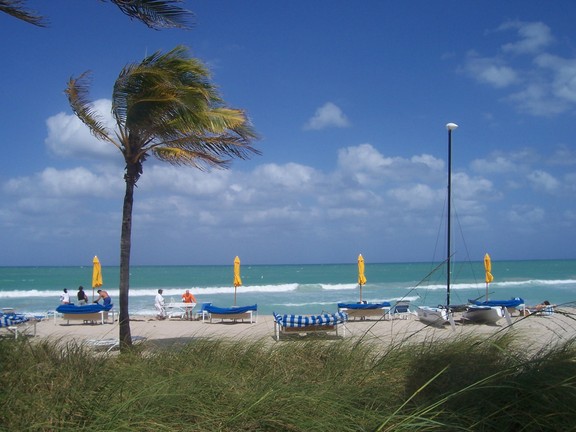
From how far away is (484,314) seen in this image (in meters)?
14.4

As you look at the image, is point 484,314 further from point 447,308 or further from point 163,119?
point 163,119

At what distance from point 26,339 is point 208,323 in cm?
1151

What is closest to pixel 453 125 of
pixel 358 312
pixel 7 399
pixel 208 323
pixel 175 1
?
pixel 358 312

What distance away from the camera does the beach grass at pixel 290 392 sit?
10.5 feet

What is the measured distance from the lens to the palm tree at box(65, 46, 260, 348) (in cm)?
876

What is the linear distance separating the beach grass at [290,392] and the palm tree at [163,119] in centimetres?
411

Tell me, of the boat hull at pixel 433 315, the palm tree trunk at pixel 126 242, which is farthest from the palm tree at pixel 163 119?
the boat hull at pixel 433 315

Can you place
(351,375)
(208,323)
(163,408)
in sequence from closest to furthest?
1. (163,408)
2. (351,375)
3. (208,323)

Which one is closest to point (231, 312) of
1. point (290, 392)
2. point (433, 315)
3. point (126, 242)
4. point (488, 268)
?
point (433, 315)

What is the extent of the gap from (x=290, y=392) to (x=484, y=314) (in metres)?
11.9

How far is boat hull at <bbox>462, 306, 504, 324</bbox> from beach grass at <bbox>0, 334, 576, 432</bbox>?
9528 millimetres

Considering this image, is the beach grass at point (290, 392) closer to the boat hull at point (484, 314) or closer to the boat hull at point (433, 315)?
the boat hull at point (433, 315)

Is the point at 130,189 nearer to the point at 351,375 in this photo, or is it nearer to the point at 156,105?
the point at 156,105

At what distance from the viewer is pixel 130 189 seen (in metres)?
9.30
